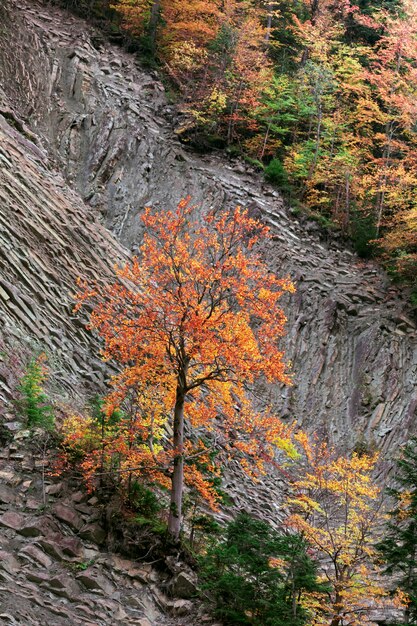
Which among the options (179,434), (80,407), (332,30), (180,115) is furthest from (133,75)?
(179,434)

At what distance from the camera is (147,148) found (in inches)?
1133

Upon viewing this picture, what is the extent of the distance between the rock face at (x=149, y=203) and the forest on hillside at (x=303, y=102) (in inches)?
64.5

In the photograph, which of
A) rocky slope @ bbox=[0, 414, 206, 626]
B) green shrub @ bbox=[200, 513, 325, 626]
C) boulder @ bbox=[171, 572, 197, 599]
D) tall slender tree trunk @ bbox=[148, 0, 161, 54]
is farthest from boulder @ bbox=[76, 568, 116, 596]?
tall slender tree trunk @ bbox=[148, 0, 161, 54]

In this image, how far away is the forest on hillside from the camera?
28828 millimetres

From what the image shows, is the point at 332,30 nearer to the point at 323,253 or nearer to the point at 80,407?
the point at 323,253

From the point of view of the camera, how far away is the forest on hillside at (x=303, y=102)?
28828mm

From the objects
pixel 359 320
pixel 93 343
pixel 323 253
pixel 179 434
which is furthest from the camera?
pixel 323 253

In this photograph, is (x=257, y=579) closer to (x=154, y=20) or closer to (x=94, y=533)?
(x=94, y=533)

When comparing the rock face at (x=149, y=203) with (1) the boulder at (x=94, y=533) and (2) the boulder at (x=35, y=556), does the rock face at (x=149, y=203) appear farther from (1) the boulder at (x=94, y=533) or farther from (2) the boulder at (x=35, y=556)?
(2) the boulder at (x=35, y=556)

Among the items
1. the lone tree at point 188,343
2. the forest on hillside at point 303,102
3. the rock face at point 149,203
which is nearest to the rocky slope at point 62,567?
the lone tree at point 188,343

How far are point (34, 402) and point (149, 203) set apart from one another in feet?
54.3

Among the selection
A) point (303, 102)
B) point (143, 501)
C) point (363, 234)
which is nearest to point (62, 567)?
point (143, 501)

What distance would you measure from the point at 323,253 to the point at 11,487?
20729 millimetres

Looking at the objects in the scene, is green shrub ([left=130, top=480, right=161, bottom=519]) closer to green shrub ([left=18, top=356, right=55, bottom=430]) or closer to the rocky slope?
the rocky slope
